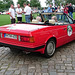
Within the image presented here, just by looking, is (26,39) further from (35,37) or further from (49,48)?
(49,48)

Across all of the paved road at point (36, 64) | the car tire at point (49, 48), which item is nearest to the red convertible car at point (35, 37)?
the car tire at point (49, 48)

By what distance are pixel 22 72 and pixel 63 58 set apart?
1491 millimetres

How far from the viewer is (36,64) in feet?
11.8

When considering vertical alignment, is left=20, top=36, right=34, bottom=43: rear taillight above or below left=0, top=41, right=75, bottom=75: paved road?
above

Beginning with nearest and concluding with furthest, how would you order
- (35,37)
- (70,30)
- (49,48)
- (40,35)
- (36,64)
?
(35,37)
(40,35)
(36,64)
(49,48)
(70,30)

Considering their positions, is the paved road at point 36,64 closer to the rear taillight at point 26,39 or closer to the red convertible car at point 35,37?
the red convertible car at point 35,37

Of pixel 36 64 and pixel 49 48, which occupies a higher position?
pixel 49 48

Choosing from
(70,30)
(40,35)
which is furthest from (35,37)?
(70,30)

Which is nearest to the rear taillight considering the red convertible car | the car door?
the red convertible car

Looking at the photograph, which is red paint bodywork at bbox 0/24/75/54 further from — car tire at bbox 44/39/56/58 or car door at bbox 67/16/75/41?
car door at bbox 67/16/75/41

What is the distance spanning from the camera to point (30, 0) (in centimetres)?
8350

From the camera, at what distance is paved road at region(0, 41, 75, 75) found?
3156 mm

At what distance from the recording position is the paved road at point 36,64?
3.16 metres

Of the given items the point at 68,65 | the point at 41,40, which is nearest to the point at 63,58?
the point at 68,65
